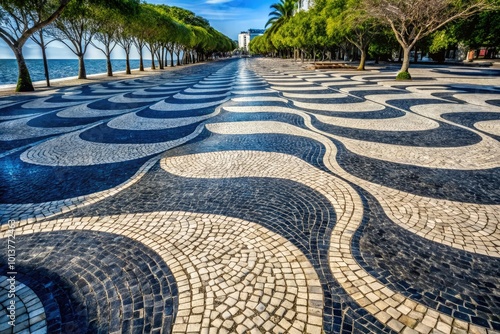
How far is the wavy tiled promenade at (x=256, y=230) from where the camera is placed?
296 cm

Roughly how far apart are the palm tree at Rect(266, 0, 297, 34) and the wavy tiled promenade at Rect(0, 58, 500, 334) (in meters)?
69.3

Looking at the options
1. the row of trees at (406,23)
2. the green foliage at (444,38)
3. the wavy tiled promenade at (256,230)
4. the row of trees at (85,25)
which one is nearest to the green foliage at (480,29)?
the row of trees at (406,23)

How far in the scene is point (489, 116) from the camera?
1135 centimetres

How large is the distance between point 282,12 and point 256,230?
77.0m

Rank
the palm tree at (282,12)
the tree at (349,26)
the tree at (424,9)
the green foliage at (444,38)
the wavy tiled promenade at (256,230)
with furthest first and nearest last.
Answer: the palm tree at (282,12), the green foliage at (444,38), the tree at (349,26), the tree at (424,9), the wavy tiled promenade at (256,230)

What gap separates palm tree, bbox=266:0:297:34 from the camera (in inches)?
2719

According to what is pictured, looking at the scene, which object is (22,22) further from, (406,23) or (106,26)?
(406,23)

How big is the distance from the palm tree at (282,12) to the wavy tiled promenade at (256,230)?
6935 centimetres

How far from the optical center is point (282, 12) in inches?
2798

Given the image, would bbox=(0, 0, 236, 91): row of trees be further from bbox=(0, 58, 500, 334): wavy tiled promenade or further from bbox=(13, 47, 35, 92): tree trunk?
bbox=(0, 58, 500, 334): wavy tiled promenade

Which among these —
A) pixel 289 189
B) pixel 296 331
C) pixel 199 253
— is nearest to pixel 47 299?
pixel 199 253

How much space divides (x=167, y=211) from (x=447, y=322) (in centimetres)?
396

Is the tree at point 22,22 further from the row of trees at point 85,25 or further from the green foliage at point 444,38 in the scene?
the green foliage at point 444,38

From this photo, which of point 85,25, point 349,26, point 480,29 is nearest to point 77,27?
point 85,25
